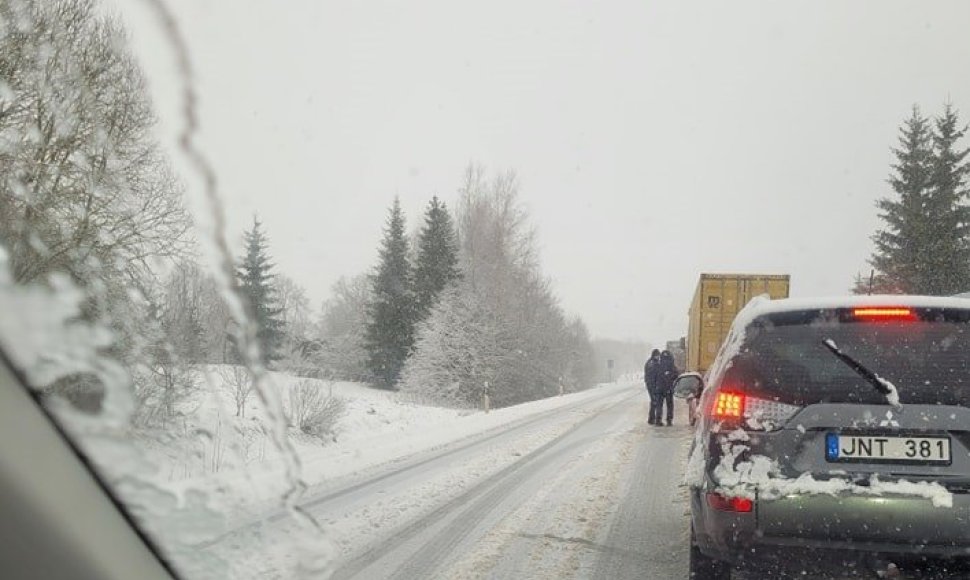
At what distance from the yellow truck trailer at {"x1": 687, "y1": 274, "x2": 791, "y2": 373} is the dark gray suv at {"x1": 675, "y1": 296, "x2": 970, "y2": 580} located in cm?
1325

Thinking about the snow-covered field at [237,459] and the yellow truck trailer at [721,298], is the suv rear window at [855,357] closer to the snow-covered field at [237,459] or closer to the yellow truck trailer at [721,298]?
the snow-covered field at [237,459]

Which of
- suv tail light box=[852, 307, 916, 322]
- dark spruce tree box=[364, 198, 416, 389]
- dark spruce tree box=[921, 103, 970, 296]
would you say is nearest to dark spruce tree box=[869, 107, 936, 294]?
dark spruce tree box=[921, 103, 970, 296]

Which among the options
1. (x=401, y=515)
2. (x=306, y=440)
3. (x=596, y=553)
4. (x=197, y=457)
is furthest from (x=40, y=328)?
(x=306, y=440)

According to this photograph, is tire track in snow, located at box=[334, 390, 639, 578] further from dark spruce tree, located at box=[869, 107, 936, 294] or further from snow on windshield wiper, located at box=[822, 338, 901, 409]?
dark spruce tree, located at box=[869, 107, 936, 294]

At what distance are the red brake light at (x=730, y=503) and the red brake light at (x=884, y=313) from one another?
1.02 meters

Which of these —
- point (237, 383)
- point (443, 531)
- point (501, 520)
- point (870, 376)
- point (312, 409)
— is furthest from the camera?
point (312, 409)

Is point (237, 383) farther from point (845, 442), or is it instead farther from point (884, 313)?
point (884, 313)

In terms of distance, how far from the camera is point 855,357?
3350 mm

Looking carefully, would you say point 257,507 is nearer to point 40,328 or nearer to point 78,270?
point 40,328

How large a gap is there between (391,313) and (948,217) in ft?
80.4

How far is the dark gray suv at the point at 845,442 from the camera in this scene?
3131 millimetres

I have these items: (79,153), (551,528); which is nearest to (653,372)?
(551,528)

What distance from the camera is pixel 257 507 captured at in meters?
2.94

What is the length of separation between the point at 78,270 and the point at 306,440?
28.5ft
